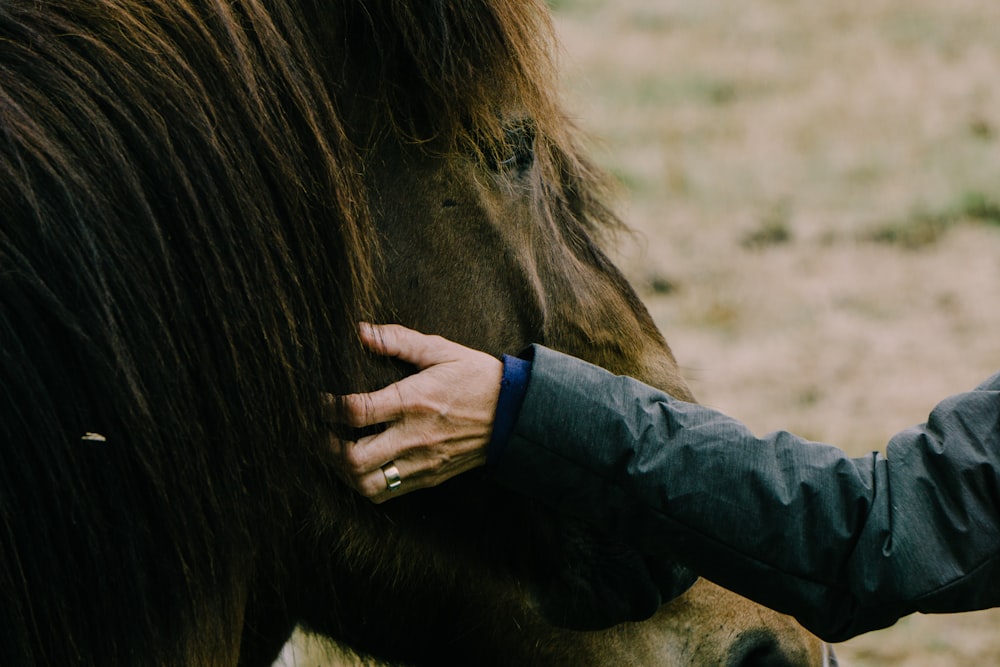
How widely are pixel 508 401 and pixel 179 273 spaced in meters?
0.53

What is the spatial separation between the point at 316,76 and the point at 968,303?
5.14 meters

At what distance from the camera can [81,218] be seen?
1.47 meters

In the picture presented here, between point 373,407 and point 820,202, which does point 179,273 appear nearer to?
point 373,407

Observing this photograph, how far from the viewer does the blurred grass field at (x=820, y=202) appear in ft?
17.7

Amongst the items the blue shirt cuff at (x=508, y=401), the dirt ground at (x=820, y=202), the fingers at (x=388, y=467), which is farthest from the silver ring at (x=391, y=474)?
the dirt ground at (x=820, y=202)

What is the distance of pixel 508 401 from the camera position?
1777mm

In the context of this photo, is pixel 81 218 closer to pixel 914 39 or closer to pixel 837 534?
pixel 837 534

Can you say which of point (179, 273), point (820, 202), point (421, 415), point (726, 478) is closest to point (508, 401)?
point (421, 415)

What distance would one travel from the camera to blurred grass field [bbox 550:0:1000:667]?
17.7 feet

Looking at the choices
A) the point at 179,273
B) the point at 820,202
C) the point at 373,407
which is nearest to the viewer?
the point at 179,273

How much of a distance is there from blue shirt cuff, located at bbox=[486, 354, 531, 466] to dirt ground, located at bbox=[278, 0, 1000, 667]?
0.93 metres

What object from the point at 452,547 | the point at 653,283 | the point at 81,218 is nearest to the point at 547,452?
the point at 452,547

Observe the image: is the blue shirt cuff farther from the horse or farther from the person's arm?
the horse

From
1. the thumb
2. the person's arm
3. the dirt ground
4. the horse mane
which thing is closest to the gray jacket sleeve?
the person's arm
